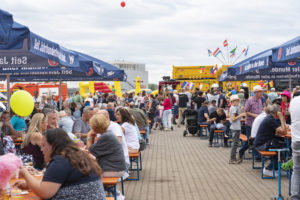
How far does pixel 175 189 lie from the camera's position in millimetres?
7336

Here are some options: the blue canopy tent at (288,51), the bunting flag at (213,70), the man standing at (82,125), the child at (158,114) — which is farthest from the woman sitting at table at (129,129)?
the bunting flag at (213,70)

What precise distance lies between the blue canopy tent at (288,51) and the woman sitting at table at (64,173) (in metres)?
4.91

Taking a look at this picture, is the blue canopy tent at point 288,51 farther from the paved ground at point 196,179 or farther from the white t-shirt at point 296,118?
the paved ground at point 196,179

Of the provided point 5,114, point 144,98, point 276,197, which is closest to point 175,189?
point 276,197

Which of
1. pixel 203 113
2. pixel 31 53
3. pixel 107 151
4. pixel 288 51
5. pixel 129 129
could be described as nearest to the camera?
pixel 107 151

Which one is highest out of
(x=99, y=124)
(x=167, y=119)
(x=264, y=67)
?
(x=264, y=67)

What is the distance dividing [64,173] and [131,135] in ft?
15.5

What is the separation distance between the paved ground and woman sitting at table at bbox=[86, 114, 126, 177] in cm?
139

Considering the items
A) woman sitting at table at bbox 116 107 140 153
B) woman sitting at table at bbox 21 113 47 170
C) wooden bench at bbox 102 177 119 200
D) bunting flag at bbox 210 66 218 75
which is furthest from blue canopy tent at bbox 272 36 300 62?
bunting flag at bbox 210 66 218 75

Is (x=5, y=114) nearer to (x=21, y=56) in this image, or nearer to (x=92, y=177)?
(x=21, y=56)

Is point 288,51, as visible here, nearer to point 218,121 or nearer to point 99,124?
point 99,124

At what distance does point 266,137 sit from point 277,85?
69.0ft

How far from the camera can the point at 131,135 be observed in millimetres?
7852

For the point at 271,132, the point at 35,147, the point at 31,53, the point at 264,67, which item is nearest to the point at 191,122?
the point at 264,67
